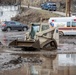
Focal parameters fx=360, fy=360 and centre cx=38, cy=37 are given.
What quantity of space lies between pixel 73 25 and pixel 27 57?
16220 mm

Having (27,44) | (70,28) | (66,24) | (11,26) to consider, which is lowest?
(11,26)

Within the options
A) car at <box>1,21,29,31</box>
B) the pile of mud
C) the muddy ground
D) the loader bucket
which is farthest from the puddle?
the pile of mud

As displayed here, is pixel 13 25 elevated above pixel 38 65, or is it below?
below

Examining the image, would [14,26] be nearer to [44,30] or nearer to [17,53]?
[44,30]

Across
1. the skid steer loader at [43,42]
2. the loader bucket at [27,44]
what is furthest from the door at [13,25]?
the loader bucket at [27,44]

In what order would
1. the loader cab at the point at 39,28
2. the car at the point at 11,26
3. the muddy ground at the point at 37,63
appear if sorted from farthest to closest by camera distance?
the car at the point at 11,26 < the loader cab at the point at 39,28 < the muddy ground at the point at 37,63

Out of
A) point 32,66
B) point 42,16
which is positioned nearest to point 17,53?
point 32,66

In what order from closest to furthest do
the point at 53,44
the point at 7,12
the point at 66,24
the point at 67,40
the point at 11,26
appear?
the point at 53,44 < the point at 67,40 < the point at 66,24 < the point at 11,26 < the point at 7,12

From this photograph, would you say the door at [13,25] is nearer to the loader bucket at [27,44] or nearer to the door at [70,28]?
the door at [70,28]

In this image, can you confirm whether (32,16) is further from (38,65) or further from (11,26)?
(38,65)

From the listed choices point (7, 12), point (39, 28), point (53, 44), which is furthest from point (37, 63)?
point (7, 12)

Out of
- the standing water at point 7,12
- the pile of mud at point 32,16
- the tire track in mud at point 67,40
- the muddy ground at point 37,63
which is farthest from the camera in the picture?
the standing water at point 7,12

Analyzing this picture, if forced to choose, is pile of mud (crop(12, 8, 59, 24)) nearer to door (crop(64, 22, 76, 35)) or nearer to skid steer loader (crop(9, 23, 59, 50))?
door (crop(64, 22, 76, 35))

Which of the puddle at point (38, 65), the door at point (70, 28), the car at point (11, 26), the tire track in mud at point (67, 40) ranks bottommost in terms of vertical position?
the car at point (11, 26)
